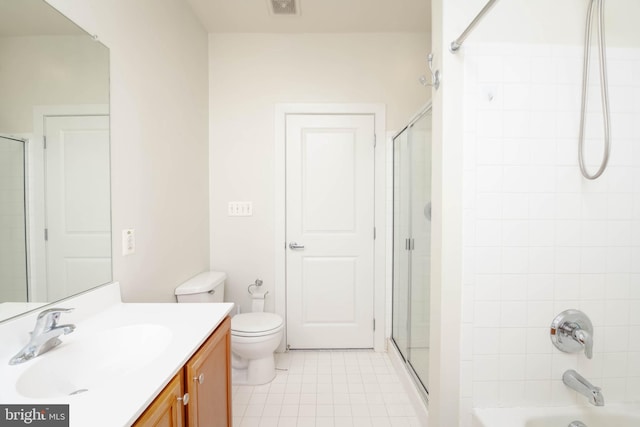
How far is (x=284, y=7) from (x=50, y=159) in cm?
175

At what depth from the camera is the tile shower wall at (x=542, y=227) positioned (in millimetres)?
1324

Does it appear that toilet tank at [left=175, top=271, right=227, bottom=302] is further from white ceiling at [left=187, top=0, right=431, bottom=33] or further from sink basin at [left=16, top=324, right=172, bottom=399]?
white ceiling at [left=187, top=0, right=431, bottom=33]

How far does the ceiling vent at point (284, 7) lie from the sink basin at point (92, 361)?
6.75 ft

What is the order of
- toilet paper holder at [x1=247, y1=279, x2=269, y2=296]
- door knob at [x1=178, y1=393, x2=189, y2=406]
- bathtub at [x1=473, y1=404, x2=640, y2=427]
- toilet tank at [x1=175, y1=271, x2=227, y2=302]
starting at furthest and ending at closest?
toilet paper holder at [x1=247, y1=279, x2=269, y2=296] → toilet tank at [x1=175, y1=271, x2=227, y2=302] → bathtub at [x1=473, y1=404, x2=640, y2=427] → door knob at [x1=178, y1=393, x2=189, y2=406]

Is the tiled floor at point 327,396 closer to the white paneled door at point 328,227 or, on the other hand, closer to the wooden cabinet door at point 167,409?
the white paneled door at point 328,227

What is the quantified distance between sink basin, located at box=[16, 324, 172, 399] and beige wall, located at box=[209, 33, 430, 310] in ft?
4.61

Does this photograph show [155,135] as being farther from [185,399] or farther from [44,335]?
[185,399]

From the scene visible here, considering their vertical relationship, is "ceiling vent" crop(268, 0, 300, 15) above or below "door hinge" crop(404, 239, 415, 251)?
above

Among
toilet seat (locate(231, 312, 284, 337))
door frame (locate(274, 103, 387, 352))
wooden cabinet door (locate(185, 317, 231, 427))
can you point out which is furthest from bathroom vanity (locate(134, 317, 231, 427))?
door frame (locate(274, 103, 387, 352))

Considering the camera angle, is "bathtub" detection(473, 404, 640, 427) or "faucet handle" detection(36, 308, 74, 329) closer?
"faucet handle" detection(36, 308, 74, 329)

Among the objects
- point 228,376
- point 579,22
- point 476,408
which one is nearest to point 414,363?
point 476,408

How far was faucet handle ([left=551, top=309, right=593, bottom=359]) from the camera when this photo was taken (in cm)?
132

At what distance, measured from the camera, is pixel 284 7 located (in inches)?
82.0

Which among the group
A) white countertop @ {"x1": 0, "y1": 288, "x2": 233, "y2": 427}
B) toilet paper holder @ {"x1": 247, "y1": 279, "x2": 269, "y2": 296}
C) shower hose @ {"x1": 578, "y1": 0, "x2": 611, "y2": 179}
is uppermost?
shower hose @ {"x1": 578, "y1": 0, "x2": 611, "y2": 179}
